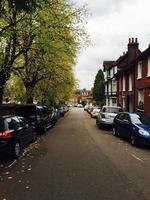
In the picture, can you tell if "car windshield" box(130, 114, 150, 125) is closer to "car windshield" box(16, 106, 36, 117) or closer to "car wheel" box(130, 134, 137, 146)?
"car wheel" box(130, 134, 137, 146)

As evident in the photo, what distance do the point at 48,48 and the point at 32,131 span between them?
17.0 ft

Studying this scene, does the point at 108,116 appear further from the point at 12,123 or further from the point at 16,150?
the point at 16,150

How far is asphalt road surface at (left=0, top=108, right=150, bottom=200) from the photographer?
7515 millimetres

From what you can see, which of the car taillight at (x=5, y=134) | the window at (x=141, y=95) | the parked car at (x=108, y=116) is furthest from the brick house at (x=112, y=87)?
the car taillight at (x=5, y=134)

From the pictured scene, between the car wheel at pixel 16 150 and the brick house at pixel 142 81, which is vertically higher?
the brick house at pixel 142 81

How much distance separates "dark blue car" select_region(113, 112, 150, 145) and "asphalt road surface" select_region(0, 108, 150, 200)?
771 mm

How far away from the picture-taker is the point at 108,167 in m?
10.6

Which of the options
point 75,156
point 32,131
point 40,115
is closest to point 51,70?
point 40,115

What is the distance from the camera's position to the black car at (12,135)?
12.1 meters

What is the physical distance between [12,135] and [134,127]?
6.21 metres

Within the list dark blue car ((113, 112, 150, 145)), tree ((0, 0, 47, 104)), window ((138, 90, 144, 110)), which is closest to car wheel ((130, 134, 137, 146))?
dark blue car ((113, 112, 150, 145))

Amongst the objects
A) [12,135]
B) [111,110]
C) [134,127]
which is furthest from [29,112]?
[12,135]

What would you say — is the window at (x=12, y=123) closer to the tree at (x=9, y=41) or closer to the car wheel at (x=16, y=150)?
the car wheel at (x=16, y=150)

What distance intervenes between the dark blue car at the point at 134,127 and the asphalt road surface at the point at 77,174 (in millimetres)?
771
